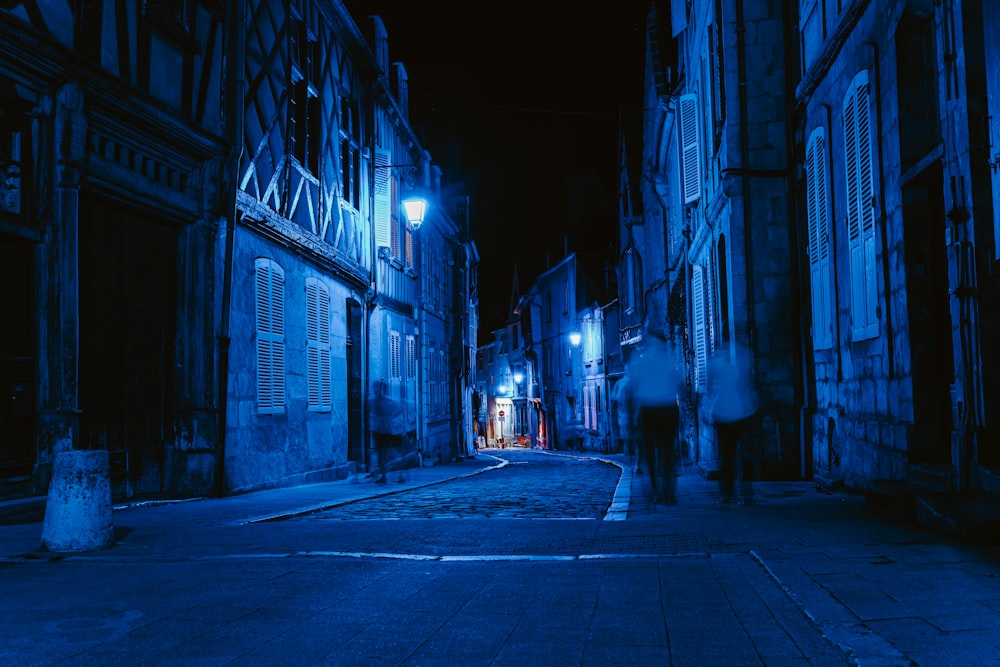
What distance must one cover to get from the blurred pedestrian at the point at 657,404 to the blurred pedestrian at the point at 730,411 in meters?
0.44

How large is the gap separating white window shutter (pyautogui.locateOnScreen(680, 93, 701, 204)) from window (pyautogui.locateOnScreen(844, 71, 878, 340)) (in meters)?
7.48

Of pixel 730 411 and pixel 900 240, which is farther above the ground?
pixel 900 240

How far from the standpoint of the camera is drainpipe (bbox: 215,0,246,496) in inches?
432

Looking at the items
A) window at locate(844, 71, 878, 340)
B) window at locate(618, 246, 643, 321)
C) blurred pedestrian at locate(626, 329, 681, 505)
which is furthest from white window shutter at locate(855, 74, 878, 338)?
window at locate(618, 246, 643, 321)

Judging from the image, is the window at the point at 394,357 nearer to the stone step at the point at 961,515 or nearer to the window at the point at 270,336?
the window at the point at 270,336

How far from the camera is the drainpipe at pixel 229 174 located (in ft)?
36.0

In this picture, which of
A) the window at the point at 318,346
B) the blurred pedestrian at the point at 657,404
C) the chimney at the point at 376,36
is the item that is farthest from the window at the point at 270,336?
the chimney at the point at 376,36

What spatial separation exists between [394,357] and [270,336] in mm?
8462

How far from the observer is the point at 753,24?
12609mm

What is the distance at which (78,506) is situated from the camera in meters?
6.30

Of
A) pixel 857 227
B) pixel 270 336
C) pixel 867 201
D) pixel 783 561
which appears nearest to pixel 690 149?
pixel 857 227

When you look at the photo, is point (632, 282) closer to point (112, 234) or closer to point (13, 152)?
point (112, 234)

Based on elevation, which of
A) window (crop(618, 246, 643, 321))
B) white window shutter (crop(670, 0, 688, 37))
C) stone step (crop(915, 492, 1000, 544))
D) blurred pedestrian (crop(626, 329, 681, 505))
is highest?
white window shutter (crop(670, 0, 688, 37))

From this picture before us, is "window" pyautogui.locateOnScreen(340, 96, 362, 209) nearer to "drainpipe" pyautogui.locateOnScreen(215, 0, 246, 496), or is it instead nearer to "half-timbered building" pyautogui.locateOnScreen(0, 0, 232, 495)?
"drainpipe" pyautogui.locateOnScreen(215, 0, 246, 496)
